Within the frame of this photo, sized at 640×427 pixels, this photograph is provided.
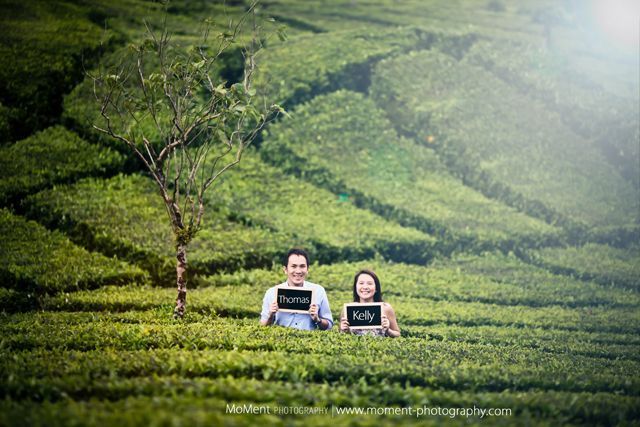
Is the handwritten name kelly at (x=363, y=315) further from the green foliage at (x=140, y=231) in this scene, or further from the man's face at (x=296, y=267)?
the green foliage at (x=140, y=231)

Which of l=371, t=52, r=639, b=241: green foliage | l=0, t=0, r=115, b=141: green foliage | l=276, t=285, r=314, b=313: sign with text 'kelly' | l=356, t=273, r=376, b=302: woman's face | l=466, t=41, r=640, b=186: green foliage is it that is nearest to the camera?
l=276, t=285, r=314, b=313: sign with text 'kelly'

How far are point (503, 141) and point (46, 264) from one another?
13517mm

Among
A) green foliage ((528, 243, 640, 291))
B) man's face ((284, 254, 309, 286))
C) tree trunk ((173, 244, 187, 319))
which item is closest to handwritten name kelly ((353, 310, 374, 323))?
man's face ((284, 254, 309, 286))

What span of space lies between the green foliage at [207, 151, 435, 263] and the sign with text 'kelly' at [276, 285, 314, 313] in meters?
6.37

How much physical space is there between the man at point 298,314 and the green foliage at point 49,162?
7.75 m

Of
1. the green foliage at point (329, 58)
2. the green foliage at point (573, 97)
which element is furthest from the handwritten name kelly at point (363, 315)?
the green foliage at point (573, 97)

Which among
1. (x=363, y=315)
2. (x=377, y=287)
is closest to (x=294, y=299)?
(x=363, y=315)

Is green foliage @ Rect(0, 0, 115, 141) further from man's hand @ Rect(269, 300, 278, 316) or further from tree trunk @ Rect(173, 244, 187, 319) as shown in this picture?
man's hand @ Rect(269, 300, 278, 316)

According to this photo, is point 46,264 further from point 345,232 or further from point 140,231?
point 345,232

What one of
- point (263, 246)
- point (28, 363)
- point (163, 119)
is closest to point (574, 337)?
point (263, 246)

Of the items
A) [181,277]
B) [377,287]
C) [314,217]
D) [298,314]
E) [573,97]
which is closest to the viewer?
[377,287]

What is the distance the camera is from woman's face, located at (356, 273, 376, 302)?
8.97 meters

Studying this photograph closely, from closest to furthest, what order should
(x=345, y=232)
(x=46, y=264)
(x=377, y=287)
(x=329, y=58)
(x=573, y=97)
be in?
(x=377, y=287) → (x=46, y=264) → (x=345, y=232) → (x=329, y=58) → (x=573, y=97)

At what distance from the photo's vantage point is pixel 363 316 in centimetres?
889
